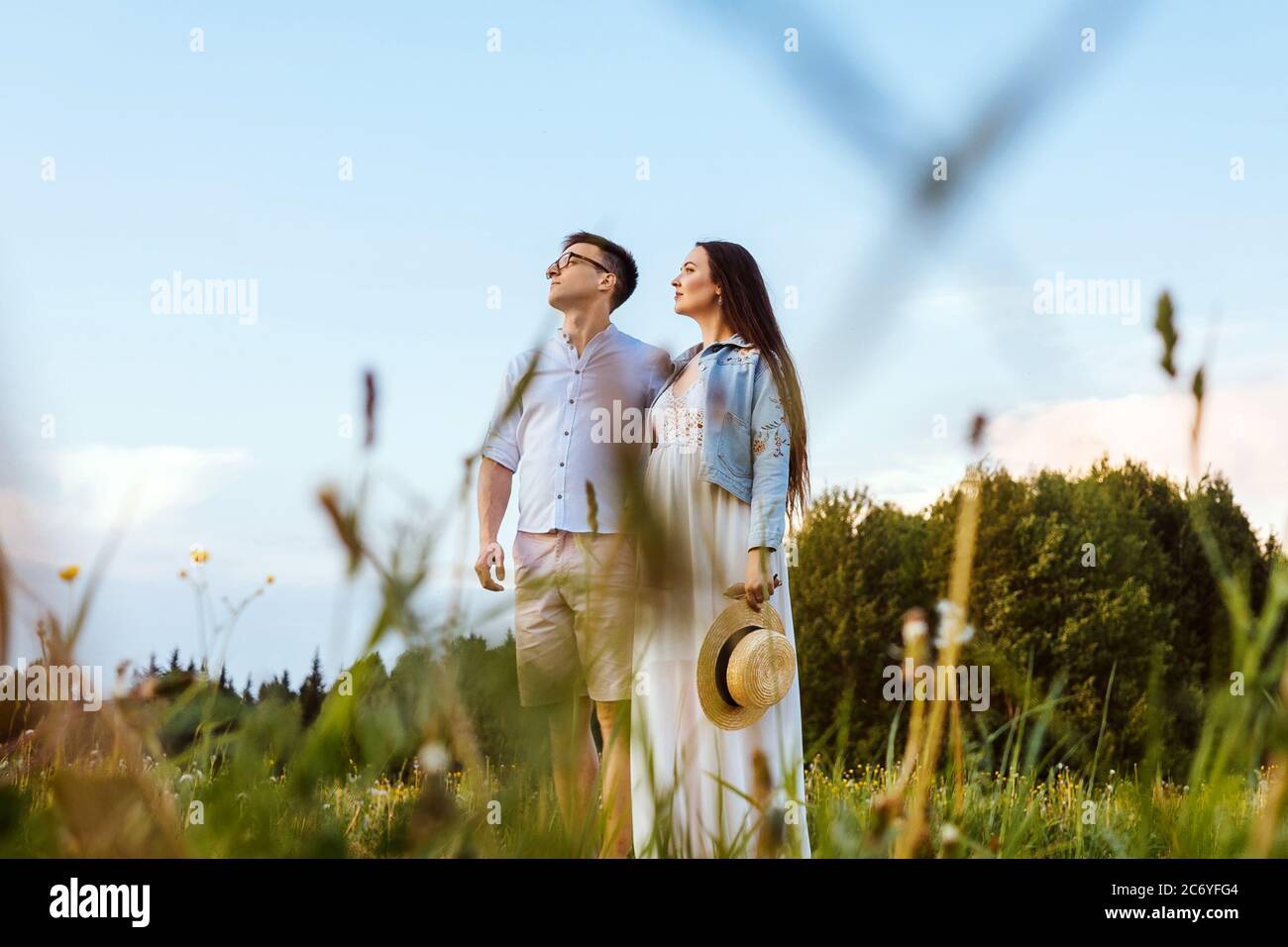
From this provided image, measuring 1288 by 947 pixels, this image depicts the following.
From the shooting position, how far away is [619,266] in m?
3.74

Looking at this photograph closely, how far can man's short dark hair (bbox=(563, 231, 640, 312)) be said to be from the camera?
3.60m

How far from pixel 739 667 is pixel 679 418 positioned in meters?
0.83

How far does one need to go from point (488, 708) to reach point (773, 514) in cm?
239

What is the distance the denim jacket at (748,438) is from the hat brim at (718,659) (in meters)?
0.19

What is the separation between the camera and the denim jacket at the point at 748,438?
2945 mm

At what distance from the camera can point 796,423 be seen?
453 millimetres

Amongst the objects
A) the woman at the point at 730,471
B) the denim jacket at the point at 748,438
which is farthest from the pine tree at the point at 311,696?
the denim jacket at the point at 748,438

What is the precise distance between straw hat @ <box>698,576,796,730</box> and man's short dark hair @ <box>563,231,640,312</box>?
1.38 metres

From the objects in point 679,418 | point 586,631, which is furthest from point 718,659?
point 586,631

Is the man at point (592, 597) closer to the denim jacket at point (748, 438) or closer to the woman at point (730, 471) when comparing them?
the woman at point (730, 471)
